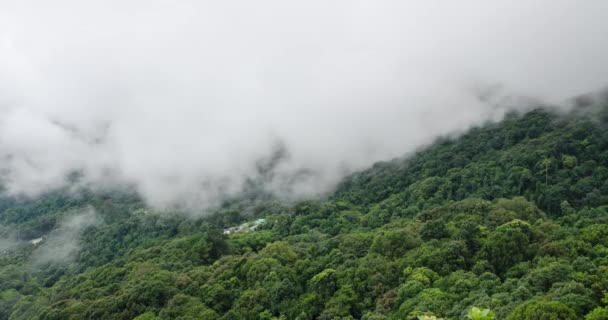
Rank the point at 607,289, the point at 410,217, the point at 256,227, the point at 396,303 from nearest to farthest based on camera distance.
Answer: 1. the point at 607,289
2. the point at 396,303
3. the point at 410,217
4. the point at 256,227

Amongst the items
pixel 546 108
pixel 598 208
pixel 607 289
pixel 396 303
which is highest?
pixel 546 108

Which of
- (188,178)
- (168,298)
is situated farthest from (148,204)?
(168,298)

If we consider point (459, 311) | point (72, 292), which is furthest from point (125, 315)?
point (459, 311)

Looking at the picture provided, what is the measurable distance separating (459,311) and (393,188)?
164ft

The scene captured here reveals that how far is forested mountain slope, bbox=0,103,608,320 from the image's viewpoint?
32344mm

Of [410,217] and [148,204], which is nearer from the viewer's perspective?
[410,217]

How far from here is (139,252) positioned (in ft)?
223

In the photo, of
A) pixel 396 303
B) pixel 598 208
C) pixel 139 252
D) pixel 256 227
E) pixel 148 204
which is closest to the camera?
pixel 396 303

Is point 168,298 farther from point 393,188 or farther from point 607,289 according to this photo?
point 393,188

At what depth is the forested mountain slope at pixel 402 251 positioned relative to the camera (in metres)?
32.3

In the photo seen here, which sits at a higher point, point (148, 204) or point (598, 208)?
point (148, 204)

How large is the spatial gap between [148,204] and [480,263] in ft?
309

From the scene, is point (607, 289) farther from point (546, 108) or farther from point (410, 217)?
point (546, 108)

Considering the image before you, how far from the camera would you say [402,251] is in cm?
4244
